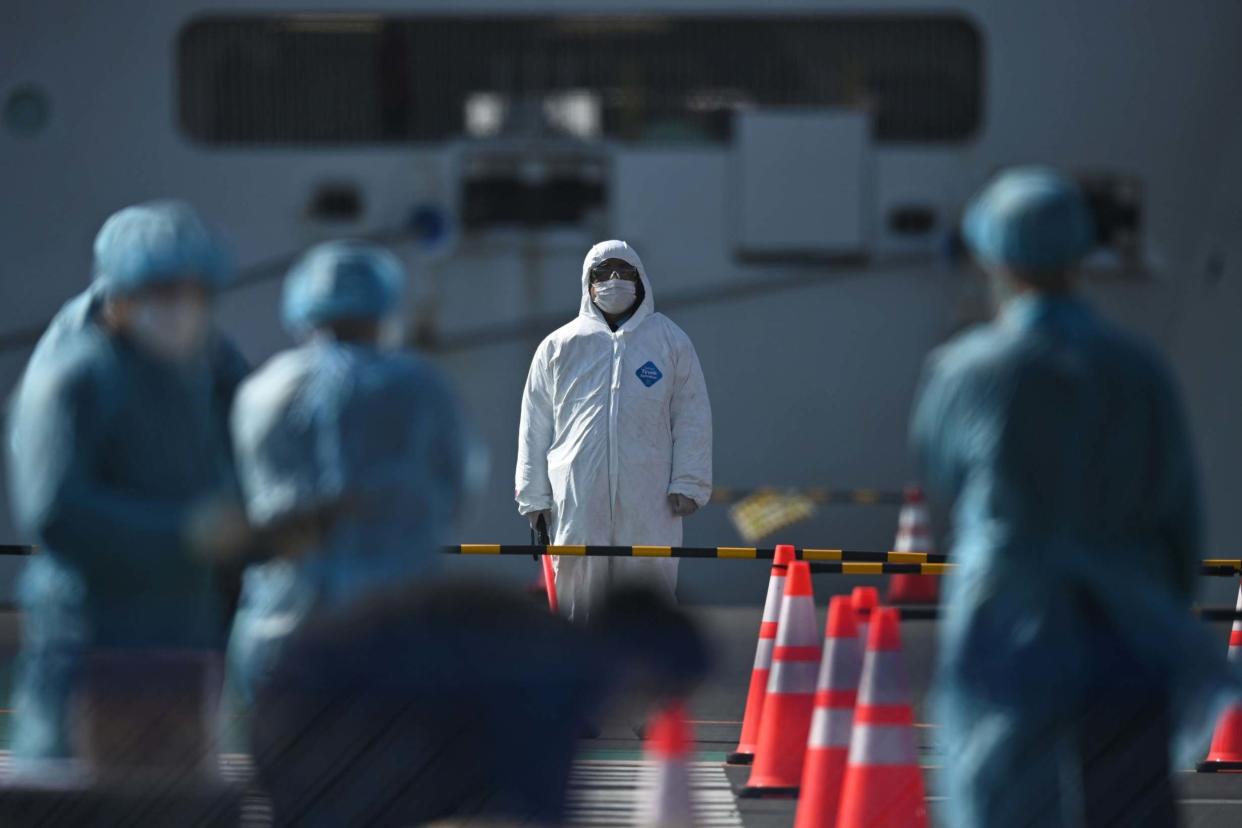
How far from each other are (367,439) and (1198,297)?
463 inches

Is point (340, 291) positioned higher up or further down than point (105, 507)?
higher up

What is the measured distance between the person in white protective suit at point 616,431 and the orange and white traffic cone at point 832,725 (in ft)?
5.01

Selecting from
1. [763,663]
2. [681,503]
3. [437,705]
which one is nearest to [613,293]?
[681,503]

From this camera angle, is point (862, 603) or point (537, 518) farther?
point (537, 518)

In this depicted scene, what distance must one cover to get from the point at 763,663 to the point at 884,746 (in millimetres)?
2354

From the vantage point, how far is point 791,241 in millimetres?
15133

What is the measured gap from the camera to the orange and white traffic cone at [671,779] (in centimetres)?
516

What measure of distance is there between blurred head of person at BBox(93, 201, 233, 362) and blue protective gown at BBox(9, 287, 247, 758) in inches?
1.8

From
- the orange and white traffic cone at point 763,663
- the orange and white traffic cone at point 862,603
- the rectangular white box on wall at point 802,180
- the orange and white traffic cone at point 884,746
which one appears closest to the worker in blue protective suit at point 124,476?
the orange and white traffic cone at point 884,746

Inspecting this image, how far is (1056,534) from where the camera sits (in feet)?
13.9

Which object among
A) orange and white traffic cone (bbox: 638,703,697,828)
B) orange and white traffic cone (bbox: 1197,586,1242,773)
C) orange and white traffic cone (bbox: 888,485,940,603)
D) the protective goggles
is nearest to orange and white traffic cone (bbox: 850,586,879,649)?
orange and white traffic cone (bbox: 638,703,697,828)

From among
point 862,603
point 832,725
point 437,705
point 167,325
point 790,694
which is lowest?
point 790,694

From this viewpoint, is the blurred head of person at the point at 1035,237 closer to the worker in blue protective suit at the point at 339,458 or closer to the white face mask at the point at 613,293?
the worker in blue protective suit at the point at 339,458

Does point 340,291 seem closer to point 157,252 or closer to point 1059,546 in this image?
point 157,252
